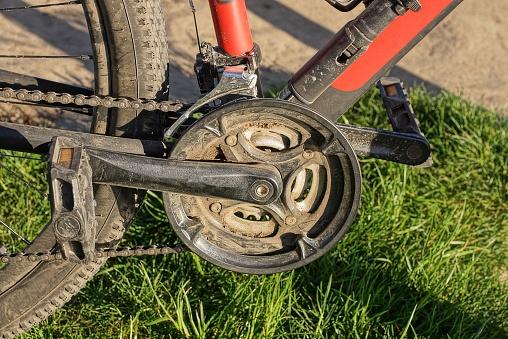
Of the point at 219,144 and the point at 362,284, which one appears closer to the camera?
the point at 219,144

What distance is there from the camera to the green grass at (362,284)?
2.99 metres

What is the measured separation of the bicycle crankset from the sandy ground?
1.86 meters

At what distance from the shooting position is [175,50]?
478 cm

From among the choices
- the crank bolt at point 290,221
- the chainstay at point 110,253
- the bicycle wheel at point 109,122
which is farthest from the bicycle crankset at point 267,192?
the bicycle wheel at point 109,122

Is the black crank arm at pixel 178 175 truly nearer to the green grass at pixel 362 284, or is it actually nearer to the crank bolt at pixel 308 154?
the crank bolt at pixel 308 154

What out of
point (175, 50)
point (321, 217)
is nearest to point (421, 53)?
point (175, 50)

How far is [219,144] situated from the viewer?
2537 millimetres

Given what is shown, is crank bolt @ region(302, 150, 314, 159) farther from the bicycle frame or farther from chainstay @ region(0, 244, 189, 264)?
chainstay @ region(0, 244, 189, 264)

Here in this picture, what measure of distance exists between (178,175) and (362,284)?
1019 millimetres

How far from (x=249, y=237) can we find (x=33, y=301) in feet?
2.70

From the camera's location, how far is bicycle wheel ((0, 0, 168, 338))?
2.52 m

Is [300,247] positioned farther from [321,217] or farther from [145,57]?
[145,57]

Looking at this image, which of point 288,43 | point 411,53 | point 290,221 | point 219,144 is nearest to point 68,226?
point 219,144

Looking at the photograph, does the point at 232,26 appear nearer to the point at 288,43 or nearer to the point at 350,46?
the point at 350,46
